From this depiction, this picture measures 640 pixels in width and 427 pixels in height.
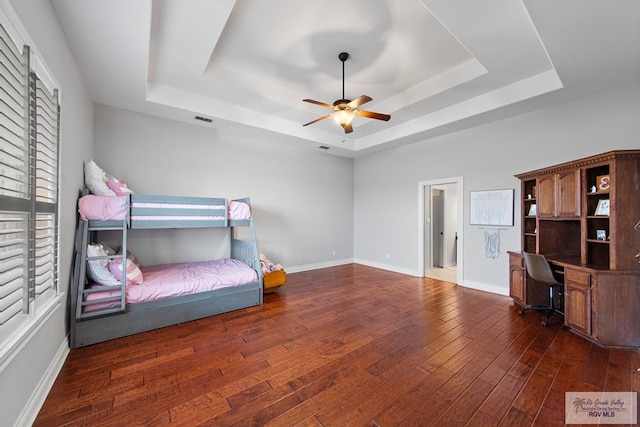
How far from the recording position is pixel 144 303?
2.90 meters

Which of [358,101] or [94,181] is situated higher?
[358,101]

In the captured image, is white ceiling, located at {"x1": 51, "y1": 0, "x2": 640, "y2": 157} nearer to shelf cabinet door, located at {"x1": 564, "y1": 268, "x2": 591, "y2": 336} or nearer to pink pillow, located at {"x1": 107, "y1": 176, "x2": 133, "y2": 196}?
pink pillow, located at {"x1": 107, "y1": 176, "x2": 133, "y2": 196}

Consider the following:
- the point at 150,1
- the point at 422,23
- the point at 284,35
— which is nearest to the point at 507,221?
the point at 422,23

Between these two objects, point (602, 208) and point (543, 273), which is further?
point (543, 273)

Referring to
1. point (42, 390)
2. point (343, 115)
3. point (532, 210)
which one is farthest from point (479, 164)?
point (42, 390)

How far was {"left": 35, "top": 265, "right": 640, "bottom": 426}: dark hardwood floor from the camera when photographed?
172 cm

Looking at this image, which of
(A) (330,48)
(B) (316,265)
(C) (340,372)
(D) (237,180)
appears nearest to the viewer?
(C) (340,372)

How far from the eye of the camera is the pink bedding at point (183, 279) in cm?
287

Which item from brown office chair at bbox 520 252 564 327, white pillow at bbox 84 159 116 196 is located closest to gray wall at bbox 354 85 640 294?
brown office chair at bbox 520 252 564 327

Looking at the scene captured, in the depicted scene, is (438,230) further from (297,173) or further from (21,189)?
(21,189)

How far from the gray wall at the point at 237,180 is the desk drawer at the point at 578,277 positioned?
4398mm

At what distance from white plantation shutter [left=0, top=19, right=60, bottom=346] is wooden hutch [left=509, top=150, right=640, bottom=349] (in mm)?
4694

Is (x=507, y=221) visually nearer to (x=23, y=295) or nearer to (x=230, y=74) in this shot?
(x=230, y=74)

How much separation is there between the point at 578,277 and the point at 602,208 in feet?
2.64
